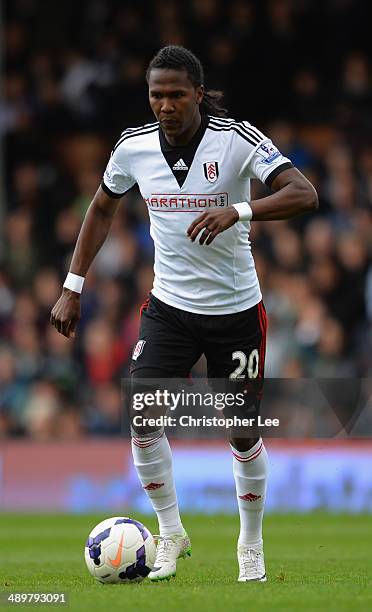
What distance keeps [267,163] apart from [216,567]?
8.37ft

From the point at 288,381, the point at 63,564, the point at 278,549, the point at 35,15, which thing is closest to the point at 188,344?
the point at 63,564

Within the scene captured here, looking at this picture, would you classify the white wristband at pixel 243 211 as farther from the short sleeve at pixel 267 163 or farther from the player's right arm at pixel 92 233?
the player's right arm at pixel 92 233

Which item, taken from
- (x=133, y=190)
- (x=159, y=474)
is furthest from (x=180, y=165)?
(x=133, y=190)

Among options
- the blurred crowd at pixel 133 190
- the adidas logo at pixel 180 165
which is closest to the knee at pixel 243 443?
the adidas logo at pixel 180 165

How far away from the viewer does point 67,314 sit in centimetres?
705

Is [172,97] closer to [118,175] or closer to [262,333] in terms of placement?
[118,175]

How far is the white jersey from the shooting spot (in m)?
6.73

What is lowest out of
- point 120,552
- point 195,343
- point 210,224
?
point 120,552

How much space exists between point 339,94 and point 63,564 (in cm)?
878

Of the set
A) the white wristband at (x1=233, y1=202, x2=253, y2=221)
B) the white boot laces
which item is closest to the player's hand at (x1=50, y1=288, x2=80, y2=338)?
the white wristband at (x1=233, y1=202, x2=253, y2=221)

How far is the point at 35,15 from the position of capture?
18594 mm

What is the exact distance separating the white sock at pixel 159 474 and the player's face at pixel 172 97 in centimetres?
159

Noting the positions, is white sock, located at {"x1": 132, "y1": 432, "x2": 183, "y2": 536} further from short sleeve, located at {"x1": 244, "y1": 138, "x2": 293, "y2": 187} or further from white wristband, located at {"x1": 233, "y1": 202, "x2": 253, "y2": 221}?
short sleeve, located at {"x1": 244, "y1": 138, "x2": 293, "y2": 187}

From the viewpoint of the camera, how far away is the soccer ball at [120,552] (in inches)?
265
